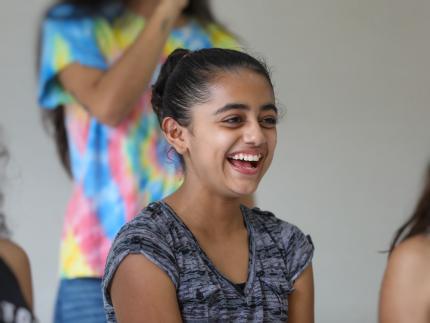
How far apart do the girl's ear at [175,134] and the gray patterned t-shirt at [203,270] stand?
0.11 m

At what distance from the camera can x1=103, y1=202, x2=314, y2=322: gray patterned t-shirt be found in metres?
1.43

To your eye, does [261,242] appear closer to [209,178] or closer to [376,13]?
[209,178]

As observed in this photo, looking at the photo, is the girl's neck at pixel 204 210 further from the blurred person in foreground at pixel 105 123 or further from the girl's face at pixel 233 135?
the blurred person in foreground at pixel 105 123

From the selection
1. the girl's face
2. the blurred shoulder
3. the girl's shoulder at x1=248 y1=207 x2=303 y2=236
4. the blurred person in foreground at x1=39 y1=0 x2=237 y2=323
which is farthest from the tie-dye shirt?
the blurred shoulder

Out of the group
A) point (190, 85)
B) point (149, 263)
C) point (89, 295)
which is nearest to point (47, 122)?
point (89, 295)

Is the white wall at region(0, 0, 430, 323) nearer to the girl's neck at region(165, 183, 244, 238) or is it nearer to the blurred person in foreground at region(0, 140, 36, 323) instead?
the girl's neck at region(165, 183, 244, 238)

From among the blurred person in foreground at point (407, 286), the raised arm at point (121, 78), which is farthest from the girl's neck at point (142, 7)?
the blurred person in foreground at point (407, 286)

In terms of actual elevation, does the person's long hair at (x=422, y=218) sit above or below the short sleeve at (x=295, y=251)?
above

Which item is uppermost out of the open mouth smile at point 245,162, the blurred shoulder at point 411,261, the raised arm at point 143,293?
the open mouth smile at point 245,162

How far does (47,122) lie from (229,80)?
3.45 ft

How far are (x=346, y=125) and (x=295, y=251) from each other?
4.48 feet

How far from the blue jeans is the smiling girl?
59 centimetres

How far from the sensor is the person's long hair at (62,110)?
232 cm

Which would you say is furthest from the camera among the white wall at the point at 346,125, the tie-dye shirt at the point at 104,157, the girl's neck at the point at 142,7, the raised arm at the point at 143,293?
the white wall at the point at 346,125
